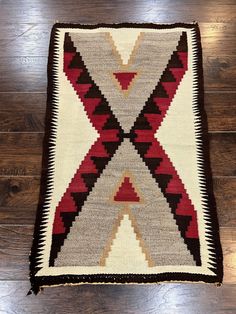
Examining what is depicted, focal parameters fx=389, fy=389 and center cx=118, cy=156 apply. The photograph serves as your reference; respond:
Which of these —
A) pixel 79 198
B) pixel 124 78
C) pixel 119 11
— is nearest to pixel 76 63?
pixel 124 78

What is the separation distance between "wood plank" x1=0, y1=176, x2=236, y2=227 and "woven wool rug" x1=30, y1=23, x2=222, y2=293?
30mm

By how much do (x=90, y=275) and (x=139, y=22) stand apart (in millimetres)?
929

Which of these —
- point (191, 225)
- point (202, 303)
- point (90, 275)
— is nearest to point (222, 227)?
point (191, 225)

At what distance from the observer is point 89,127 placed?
1.29 m

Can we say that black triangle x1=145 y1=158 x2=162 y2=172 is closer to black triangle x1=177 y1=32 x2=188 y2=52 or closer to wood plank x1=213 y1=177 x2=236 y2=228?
wood plank x1=213 y1=177 x2=236 y2=228

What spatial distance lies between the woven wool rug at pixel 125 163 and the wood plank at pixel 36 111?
4 cm

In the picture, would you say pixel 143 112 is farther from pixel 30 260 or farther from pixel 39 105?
pixel 30 260

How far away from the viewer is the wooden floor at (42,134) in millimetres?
1074

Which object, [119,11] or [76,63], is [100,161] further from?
[119,11]

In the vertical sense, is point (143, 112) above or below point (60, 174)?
above

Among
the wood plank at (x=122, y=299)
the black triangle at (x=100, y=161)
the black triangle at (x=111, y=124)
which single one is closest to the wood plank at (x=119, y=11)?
the black triangle at (x=111, y=124)

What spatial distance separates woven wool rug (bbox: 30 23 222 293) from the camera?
3.66ft

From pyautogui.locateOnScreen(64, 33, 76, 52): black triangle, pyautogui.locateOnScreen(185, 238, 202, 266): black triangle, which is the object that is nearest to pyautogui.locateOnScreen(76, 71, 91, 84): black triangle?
pyautogui.locateOnScreen(64, 33, 76, 52): black triangle

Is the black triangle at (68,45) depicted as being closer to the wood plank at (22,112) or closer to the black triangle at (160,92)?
the wood plank at (22,112)
